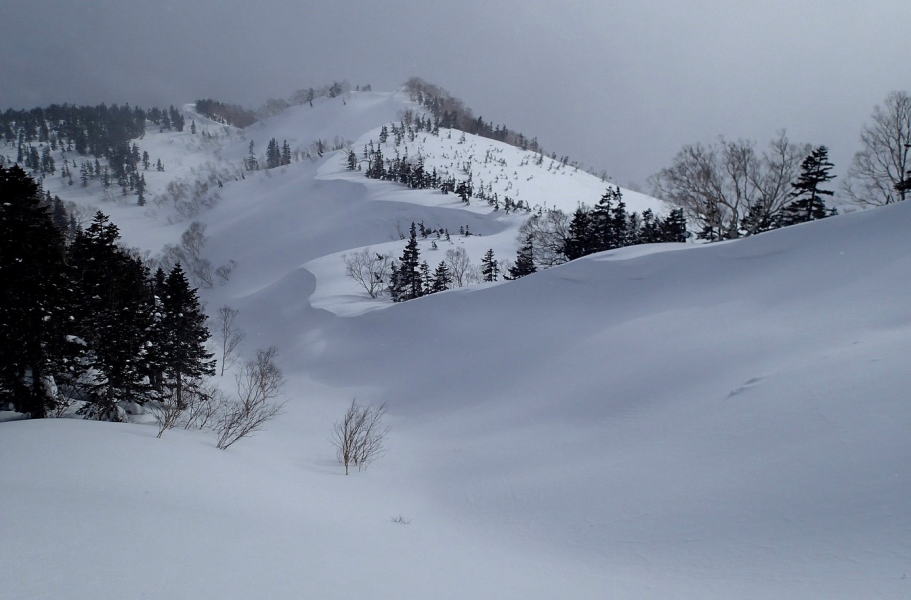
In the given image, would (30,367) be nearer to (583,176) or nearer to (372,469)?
(372,469)

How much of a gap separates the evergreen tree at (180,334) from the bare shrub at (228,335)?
33.0ft

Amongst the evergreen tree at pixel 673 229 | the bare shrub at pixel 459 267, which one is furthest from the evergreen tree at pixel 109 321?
the evergreen tree at pixel 673 229

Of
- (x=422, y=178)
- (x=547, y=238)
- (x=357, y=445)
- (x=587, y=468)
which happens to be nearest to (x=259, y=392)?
(x=357, y=445)

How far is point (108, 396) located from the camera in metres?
18.4

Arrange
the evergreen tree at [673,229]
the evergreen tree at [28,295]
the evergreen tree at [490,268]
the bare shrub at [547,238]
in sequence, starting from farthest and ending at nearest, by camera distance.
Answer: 1. the bare shrub at [547,238]
2. the evergreen tree at [490,268]
3. the evergreen tree at [673,229]
4. the evergreen tree at [28,295]

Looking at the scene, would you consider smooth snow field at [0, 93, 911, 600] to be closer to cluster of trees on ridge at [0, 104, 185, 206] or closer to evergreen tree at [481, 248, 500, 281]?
evergreen tree at [481, 248, 500, 281]

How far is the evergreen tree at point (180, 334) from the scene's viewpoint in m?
24.2

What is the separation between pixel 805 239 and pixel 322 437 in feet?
81.5

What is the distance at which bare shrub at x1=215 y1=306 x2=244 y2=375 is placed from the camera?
39.8 meters

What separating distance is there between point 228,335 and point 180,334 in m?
23.8

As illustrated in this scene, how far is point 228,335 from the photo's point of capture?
46625 mm

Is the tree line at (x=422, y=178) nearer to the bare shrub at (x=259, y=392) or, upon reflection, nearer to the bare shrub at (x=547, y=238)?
the bare shrub at (x=547, y=238)

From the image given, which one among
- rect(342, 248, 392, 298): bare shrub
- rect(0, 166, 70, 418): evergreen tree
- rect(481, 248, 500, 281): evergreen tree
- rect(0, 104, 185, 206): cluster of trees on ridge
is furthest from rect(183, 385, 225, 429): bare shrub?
rect(0, 104, 185, 206): cluster of trees on ridge

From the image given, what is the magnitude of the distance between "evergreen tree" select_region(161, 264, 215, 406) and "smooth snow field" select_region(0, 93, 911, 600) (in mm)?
7216
